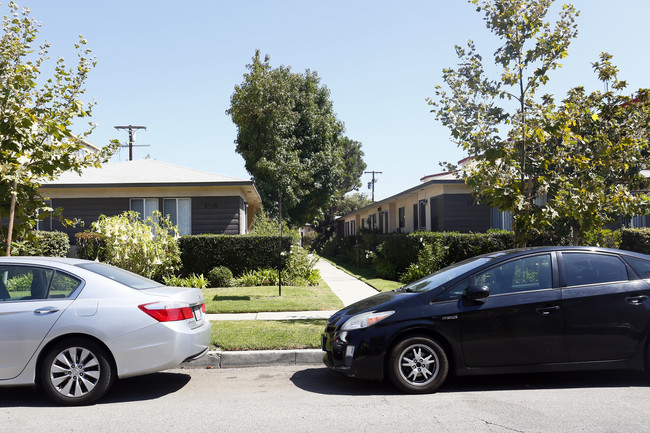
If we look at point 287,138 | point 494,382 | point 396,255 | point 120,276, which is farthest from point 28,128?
point 287,138

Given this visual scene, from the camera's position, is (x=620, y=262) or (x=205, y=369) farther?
(x=205, y=369)

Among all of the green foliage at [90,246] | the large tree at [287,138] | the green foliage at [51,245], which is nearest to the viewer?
the green foliage at [51,245]

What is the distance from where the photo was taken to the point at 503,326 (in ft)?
19.4

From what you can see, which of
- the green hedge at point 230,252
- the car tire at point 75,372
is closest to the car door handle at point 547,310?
the car tire at point 75,372

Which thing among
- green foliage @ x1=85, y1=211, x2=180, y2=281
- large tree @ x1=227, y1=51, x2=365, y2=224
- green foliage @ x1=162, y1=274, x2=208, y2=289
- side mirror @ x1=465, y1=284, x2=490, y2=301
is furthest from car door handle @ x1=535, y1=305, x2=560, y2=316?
large tree @ x1=227, y1=51, x2=365, y2=224

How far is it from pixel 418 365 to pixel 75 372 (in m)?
3.52

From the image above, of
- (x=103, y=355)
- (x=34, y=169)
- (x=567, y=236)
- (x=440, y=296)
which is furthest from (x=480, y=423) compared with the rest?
(x=567, y=236)

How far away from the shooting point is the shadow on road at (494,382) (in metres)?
6.06

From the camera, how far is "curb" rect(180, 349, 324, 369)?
24.0 ft

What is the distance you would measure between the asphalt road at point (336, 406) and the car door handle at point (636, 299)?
0.92 meters

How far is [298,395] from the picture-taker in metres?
5.89

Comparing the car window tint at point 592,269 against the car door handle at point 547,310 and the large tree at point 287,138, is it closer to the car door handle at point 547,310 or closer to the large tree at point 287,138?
the car door handle at point 547,310

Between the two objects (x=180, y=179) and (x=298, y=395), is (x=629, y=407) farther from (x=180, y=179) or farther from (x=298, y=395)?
(x=180, y=179)

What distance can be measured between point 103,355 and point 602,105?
1036 cm
